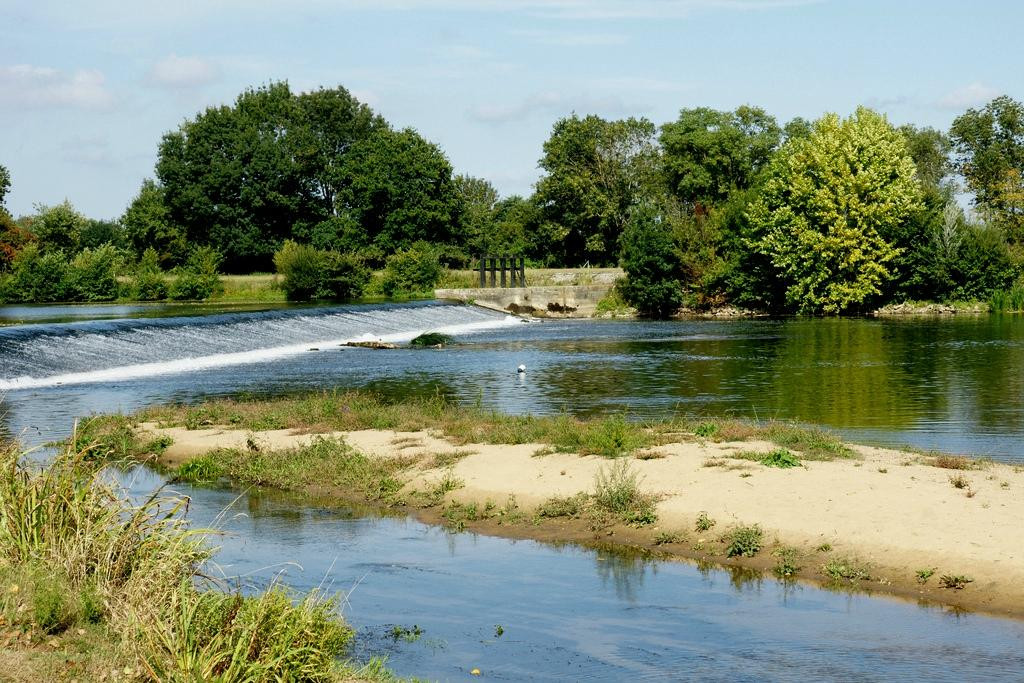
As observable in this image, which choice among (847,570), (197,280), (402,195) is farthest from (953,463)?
(402,195)

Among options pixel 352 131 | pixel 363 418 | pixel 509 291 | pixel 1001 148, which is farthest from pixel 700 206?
pixel 363 418

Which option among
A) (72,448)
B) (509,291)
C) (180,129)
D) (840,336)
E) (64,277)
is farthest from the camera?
(180,129)

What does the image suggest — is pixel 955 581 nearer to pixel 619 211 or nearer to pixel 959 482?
pixel 959 482

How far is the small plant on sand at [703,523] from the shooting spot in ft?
41.2

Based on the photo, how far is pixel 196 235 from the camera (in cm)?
8638

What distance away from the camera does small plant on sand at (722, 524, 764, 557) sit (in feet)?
38.9

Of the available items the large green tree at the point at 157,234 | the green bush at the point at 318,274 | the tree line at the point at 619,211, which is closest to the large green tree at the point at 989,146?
the tree line at the point at 619,211

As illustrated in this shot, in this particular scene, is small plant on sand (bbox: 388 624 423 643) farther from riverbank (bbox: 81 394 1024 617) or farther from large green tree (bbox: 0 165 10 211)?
large green tree (bbox: 0 165 10 211)

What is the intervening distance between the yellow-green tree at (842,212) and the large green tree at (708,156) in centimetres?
2195

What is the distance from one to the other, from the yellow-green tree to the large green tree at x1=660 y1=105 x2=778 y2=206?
2195cm

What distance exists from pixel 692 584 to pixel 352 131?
88.0 metres

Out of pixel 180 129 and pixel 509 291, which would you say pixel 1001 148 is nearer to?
pixel 509 291

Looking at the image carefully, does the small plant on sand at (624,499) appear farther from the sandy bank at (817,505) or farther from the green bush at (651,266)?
the green bush at (651,266)

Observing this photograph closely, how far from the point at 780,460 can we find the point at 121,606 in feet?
30.5
